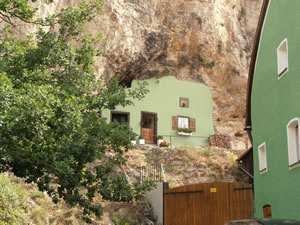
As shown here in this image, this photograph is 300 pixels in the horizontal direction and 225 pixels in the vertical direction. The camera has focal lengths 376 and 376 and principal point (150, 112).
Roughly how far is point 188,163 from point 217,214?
6.10m

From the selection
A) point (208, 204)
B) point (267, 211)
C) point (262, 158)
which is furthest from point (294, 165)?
point (208, 204)

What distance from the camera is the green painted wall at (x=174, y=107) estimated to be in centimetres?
2434

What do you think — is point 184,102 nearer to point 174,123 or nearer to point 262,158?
point 174,123

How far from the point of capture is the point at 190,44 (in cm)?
2627

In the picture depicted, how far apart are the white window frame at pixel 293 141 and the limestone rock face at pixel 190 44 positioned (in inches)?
541

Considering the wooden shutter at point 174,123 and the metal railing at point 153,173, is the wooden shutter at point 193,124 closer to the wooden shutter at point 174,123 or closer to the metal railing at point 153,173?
the wooden shutter at point 174,123

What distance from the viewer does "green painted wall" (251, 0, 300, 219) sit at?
9.37 m

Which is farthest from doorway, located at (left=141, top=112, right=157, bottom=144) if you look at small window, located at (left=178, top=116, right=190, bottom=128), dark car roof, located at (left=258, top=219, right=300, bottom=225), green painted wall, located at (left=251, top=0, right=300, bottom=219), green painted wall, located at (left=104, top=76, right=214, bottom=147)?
dark car roof, located at (left=258, top=219, right=300, bottom=225)

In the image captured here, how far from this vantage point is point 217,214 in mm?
12805

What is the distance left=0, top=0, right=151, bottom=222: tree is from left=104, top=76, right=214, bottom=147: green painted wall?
14025 millimetres

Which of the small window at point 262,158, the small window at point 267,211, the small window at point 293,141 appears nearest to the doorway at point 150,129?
the small window at point 262,158

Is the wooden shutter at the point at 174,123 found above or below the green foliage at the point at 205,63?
below

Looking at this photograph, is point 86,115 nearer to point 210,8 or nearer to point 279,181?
point 279,181

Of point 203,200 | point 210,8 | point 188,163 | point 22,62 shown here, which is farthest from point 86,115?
point 210,8
